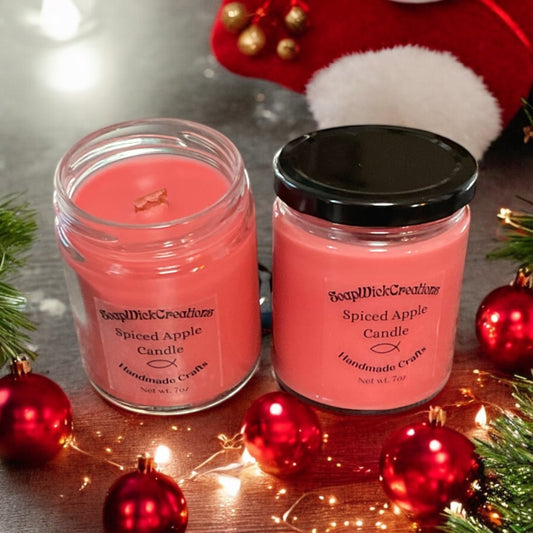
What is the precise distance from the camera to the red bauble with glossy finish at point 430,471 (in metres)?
0.68

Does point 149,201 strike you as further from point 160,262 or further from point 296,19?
point 296,19

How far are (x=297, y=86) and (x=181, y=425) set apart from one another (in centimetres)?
58

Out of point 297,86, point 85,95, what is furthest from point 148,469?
point 85,95

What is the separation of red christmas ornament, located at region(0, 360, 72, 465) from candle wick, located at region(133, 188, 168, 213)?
17 cm

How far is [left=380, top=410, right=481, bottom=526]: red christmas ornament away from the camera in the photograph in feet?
2.23

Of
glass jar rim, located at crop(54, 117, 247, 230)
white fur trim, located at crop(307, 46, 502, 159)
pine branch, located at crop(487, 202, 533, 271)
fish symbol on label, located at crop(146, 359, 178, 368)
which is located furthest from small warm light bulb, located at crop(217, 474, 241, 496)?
white fur trim, located at crop(307, 46, 502, 159)

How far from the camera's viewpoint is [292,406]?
2.41 ft

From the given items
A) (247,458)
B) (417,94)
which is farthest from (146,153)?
(417,94)

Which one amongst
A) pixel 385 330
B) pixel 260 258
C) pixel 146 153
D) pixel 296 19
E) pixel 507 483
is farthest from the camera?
pixel 296 19

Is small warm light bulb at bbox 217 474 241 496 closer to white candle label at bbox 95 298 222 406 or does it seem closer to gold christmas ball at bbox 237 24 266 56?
white candle label at bbox 95 298 222 406

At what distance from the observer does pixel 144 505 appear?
659mm

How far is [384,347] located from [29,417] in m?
0.31

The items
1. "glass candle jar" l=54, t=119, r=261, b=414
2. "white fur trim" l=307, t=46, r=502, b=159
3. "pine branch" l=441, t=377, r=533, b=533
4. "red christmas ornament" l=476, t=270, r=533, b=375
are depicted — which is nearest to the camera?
"pine branch" l=441, t=377, r=533, b=533

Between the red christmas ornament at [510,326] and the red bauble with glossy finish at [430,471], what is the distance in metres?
0.17
